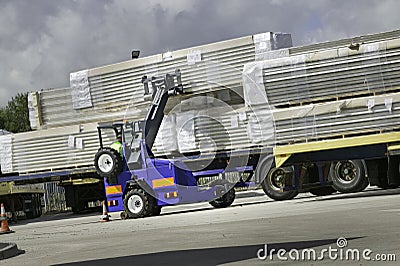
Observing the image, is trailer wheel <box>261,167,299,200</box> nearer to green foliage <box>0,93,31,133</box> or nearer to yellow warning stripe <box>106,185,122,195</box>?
yellow warning stripe <box>106,185,122,195</box>

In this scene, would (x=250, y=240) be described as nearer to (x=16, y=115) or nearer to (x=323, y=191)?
(x=323, y=191)

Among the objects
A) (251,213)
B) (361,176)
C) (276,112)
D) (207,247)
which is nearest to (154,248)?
(207,247)

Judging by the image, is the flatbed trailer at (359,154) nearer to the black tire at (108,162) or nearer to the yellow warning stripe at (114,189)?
the black tire at (108,162)

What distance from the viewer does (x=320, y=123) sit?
2055 centimetres

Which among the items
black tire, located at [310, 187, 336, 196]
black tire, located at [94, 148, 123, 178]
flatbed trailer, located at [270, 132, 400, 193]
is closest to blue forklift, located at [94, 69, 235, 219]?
black tire, located at [94, 148, 123, 178]

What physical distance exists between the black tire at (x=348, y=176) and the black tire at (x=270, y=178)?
122 centimetres

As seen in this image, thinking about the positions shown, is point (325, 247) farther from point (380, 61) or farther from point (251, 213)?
point (380, 61)

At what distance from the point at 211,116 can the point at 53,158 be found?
635cm

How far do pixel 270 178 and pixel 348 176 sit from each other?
217 cm

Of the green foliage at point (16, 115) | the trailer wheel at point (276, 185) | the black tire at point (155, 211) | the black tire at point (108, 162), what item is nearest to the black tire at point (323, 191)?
the trailer wheel at point (276, 185)

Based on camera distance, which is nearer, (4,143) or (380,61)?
(380,61)

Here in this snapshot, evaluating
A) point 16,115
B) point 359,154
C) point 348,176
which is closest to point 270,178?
point 348,176

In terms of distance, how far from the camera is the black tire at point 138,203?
22.2 metres

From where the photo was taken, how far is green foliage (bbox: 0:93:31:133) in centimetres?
6956
